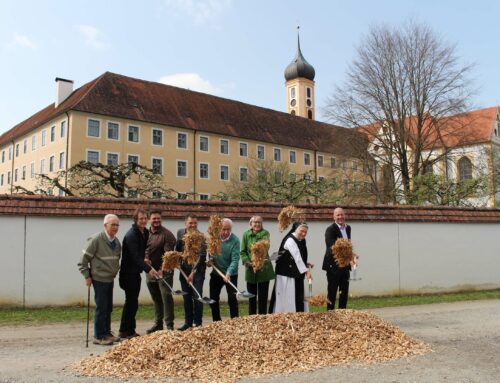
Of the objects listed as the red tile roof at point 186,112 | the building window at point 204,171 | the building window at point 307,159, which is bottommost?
the building window at point 204,171

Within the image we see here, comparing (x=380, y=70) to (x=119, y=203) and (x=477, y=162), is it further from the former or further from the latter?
(x=119, y=203)

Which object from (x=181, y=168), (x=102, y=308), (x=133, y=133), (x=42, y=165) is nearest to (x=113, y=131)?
(x=133, y=133)

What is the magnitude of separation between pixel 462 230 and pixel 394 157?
18595 millimetres

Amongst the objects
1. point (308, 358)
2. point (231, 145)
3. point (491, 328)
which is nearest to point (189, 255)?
point (308, 358)

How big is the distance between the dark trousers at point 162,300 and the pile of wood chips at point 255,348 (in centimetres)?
143

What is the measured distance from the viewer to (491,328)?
8148 millimetres

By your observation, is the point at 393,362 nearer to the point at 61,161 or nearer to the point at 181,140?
the point at 61,161

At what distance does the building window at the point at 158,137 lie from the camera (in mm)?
47938

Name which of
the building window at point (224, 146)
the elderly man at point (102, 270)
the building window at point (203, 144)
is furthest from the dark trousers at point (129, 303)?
the building window at point (224, 146)

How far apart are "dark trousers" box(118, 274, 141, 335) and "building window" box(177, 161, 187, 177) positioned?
42.7 meters

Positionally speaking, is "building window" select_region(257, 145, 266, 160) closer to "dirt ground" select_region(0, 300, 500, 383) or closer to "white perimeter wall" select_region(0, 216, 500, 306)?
"white perimeter wall" select_region(0, 216, 500, 306)

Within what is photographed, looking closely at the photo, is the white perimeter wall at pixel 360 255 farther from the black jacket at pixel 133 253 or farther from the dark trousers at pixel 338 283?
the black jacket at pixel 133 253

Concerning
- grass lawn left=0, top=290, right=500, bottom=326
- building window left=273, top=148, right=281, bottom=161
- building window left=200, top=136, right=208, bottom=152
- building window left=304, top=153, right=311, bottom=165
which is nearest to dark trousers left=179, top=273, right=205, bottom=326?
grass lawn left=0, top=290, right=500, bottom=326

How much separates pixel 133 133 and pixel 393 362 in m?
43.2
